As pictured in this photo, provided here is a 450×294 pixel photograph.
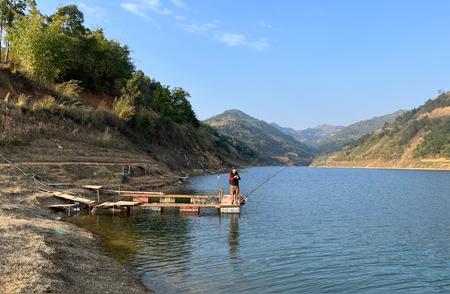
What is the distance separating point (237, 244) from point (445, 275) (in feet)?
30.4

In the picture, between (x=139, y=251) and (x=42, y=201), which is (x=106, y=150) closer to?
(x=42, y=201)

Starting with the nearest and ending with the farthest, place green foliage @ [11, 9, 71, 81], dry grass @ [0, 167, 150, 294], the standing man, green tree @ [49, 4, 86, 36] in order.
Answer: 1. dry grass @ [0, 167, 150, 294]
2. the standing man
3. green foliage @ [11, 9, 71, 81]
4. green tree @ [49, 4, 86, 36]

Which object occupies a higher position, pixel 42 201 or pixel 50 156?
pixel 50 156

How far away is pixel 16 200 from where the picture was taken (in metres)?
26.1

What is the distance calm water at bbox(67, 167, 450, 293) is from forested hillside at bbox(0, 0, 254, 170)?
19446 millimetres

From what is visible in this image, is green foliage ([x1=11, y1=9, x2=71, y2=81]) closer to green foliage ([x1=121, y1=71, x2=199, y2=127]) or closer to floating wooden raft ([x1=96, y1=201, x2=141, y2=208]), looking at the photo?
green foliage ([x1=121, y1=71, x2=199, y2=127])

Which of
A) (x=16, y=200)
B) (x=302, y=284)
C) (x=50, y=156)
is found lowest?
(x=302, y=284)

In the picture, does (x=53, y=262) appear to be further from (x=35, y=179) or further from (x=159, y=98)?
(x=159, y=98)

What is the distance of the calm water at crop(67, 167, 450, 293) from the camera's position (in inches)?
595

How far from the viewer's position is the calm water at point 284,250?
15113mm

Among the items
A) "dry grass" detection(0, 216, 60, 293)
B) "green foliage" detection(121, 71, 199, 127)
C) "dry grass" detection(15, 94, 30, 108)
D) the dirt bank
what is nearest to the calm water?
the dirt bank

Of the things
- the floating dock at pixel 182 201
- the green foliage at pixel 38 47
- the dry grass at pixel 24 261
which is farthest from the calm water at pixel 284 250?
the green foliage at pixel 38 47

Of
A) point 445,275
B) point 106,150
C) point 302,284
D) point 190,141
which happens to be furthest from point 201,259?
point 190,141

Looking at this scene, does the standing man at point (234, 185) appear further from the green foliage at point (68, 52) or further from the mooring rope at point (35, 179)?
the green foliage at point (68, 52)
